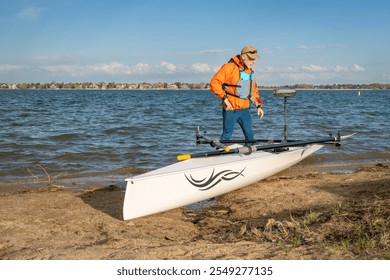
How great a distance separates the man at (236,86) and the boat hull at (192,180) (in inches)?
25.4

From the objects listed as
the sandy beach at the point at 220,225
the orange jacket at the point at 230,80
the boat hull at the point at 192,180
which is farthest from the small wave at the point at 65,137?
the boat hull at the point at 192,180

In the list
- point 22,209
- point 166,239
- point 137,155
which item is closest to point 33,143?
point 137,155

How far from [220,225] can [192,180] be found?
80cm

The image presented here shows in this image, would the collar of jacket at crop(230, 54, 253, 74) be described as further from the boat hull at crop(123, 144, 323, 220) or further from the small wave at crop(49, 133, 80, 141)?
the small wave at crop(49, 133, 80, 141)

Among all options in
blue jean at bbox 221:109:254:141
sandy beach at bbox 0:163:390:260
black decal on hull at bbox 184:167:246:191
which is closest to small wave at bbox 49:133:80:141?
sandy beach at bbox 0:163:390:260

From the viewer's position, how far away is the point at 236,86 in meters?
7.21

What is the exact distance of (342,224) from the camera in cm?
457

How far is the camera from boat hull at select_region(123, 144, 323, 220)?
5.32 meters

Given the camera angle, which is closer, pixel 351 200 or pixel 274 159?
pixel 351 200

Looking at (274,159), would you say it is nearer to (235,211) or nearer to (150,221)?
(235,211)

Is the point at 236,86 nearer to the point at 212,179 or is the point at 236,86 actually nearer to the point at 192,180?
the point at 212,179

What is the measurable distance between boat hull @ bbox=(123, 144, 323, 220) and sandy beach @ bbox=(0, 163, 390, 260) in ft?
0.77

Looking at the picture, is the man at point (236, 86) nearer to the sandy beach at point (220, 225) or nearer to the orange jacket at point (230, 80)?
the orange jacket at point (230, 80)
